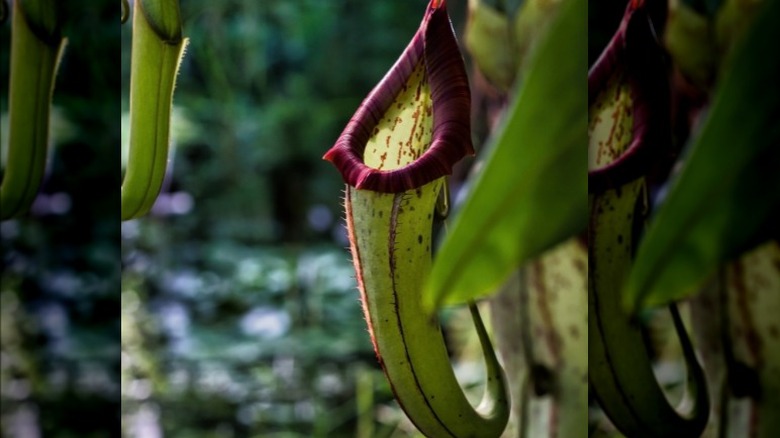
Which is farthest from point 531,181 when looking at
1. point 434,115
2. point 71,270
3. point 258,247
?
point 71,270

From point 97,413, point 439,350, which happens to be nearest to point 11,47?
point 97,413

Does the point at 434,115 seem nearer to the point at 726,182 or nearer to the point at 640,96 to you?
the point at 640,96

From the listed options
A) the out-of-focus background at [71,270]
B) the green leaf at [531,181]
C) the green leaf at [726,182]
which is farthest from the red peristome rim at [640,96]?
the out-of-focus background at [71,270]

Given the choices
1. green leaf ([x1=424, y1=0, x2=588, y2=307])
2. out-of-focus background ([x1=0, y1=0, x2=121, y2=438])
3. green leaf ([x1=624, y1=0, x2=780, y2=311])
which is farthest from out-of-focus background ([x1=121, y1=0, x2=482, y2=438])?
green leaf ([x1=624, y1=0, x2=780, y2=311])

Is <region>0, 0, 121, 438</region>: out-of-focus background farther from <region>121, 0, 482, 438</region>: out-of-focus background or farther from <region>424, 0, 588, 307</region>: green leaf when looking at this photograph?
<region>424, 0, 588, 307</region>: green leaf

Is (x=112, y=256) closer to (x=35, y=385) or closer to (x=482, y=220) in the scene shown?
(x=35, y=385)

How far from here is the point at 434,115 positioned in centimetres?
140

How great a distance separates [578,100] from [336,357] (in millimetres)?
609

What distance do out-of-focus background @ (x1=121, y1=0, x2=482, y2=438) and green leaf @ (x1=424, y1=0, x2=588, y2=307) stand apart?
0.66ft

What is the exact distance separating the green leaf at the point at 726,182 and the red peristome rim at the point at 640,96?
20 cm

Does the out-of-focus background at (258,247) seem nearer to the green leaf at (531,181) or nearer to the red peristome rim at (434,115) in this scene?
the red peristome rim at (434,115)

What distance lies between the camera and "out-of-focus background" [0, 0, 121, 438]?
145cm

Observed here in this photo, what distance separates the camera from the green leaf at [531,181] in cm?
128

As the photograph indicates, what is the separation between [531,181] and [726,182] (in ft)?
0.95
